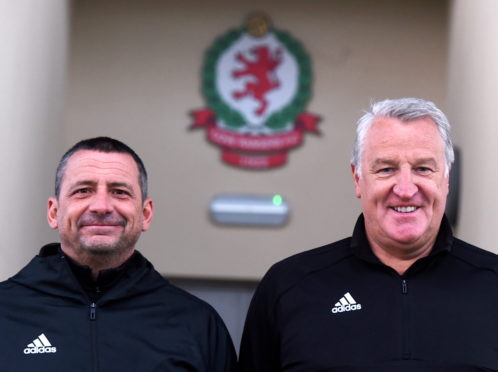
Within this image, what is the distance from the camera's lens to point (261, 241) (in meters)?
7.36

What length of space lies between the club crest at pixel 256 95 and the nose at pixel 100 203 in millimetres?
3624

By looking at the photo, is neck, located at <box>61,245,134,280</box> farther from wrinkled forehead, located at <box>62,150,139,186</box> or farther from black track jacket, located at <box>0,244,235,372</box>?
wrinkled forehead, located at <box>62,150,139,186</box>

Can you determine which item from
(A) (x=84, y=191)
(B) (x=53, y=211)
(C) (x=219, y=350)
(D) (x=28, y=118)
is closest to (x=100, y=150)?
(A) (x=84, y=191)

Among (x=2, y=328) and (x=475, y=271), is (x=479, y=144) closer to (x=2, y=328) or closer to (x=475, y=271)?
(x=475, y=271)

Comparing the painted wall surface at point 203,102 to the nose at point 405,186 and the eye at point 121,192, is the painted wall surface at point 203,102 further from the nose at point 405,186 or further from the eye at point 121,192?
the nose at point 405,186

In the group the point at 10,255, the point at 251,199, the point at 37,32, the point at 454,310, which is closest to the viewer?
the point at 454,310

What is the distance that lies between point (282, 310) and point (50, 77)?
310 centimetres

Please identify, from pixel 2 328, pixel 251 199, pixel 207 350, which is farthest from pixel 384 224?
pixel 251 199

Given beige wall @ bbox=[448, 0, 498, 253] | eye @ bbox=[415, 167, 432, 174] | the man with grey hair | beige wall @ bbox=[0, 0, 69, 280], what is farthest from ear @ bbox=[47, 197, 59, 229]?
beige wall @ bbox=[448, 0, 498, 253]

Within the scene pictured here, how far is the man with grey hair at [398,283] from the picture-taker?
3.31 metres

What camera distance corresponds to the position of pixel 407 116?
11.3 feet

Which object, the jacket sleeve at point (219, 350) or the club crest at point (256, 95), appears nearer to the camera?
the jacket sleeve at point (219, 350)

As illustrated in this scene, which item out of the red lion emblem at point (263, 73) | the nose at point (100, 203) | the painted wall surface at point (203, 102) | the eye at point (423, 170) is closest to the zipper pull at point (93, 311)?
the nose at point (100, 203)

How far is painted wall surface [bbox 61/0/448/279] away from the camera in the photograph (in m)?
7.35
